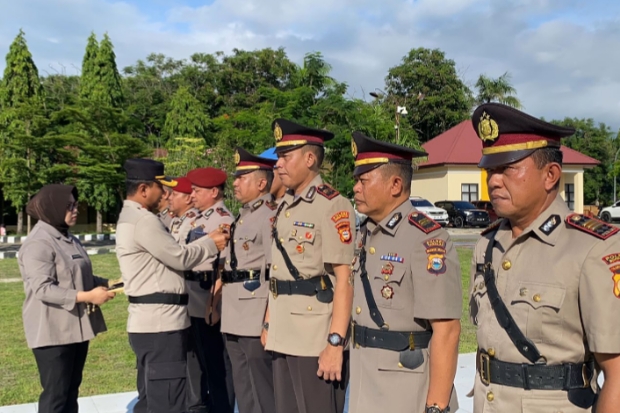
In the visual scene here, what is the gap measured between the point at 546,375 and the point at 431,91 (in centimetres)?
3804

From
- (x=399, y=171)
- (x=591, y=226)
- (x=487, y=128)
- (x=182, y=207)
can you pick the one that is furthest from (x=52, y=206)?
(x=591, y=226)

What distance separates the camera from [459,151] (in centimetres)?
3167

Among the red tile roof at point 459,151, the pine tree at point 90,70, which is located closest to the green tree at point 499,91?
the red tile roof at point 459,151

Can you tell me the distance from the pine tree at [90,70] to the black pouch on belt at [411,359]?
1060 inches

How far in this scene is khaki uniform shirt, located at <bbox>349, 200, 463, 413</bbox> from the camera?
240 cm

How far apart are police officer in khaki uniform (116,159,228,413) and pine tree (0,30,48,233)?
20.4 m

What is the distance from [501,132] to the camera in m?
2.00

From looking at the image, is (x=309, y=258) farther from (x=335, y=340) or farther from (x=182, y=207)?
(x=182, y=207)

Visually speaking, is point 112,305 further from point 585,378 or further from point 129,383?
point 585,378

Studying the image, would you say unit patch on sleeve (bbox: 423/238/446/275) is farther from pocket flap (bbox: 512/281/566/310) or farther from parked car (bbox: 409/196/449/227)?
parked car (bbox: 409/196/449/227)

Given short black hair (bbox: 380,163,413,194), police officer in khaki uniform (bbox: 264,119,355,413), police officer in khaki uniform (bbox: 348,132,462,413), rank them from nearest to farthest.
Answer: police officer in khaki uniform (bbox: 348,132,462,413) → short black hair (bbox: 380,163,413,194) → police officer in khaki uniform (bbox: 264,119,355,413)

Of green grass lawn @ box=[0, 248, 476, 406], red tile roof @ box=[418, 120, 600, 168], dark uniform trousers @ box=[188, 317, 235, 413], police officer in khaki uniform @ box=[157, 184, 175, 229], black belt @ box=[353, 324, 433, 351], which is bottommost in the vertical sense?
green grass lawn @ box=[0, 248, 476, 406]

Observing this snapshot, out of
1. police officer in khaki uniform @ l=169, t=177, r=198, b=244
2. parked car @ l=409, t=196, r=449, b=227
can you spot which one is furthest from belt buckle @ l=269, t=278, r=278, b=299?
parked car @ l=409, t=196, r=449, b=227

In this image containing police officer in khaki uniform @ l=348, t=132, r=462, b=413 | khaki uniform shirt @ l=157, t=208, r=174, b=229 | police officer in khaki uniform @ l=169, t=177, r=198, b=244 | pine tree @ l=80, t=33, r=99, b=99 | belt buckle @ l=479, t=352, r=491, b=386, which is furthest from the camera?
pine tree @ l=80, t=33, r=99, b=99
